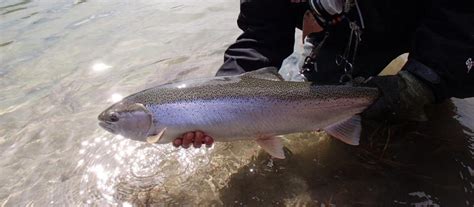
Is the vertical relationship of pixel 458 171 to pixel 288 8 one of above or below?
below

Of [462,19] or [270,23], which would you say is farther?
[270,23]

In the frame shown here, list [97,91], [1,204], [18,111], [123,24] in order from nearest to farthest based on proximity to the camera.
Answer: [1,204] → [18,111] → [97,91] → [123,24]

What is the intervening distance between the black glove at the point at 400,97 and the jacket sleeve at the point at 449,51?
0.05 m

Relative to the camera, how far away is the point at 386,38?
120 inches

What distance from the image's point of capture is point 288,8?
3195 mm

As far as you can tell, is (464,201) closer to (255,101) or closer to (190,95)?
(255,101)

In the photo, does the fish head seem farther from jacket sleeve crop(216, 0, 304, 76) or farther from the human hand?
jacket sleeve crop(216, 0, 304, 76)

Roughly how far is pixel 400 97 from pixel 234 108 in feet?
2.88

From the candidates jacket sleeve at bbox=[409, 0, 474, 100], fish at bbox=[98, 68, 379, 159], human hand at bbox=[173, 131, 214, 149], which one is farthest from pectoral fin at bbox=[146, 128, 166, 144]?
A: jacket sleeve at bbox=[409, 0, 474, 100]

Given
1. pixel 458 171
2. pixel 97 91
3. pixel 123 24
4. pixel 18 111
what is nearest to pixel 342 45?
pixel 458 171

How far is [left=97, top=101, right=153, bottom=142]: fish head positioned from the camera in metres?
2.30

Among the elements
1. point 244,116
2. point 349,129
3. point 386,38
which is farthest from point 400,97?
point 244,116

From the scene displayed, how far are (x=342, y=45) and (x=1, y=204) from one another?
7.84ft

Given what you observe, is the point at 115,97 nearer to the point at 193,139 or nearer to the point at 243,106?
the point at 193,139
